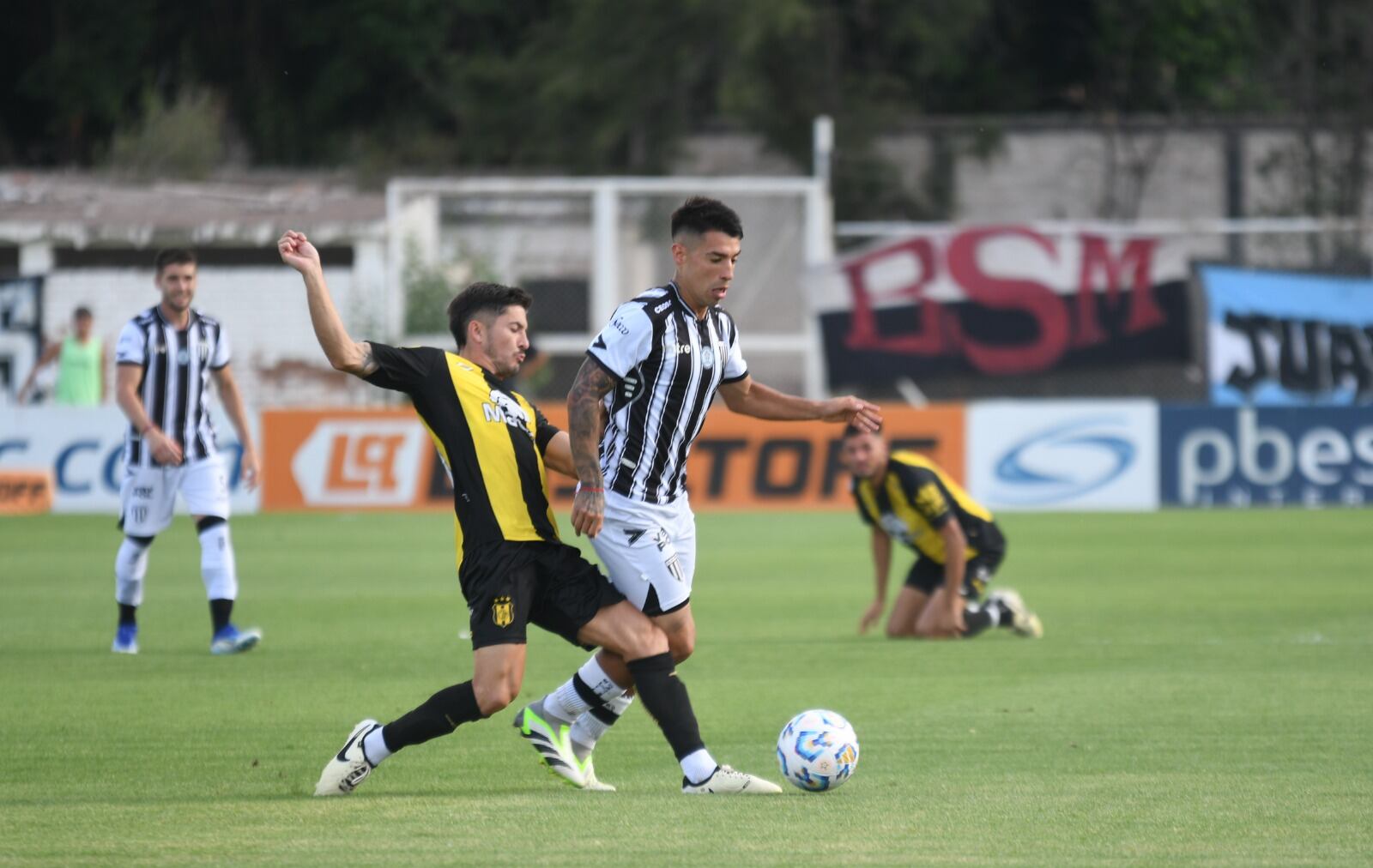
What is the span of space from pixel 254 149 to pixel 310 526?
24.4 m

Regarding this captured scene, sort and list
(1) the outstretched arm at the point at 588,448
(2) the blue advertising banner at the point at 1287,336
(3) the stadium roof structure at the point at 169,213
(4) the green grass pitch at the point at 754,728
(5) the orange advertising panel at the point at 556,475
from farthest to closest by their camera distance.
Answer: (3) the stadium roof structure at the point at 169,213
(2) the blue advertising banner at the point at 1287,336
(5) the orange advertising panel at the point at 556,475
(1) the outstretched arm at the point at 588,448
(4) the green grass pitch at the point at 754,728

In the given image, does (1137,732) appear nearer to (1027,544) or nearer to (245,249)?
(1027,544)

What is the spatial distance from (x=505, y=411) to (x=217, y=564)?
4.52 meters

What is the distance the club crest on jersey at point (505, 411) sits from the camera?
6.70 metres

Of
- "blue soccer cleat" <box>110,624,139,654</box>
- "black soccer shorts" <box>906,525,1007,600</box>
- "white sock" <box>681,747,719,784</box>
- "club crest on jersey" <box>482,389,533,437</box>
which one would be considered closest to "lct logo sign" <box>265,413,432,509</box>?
"black soccer shorts" <box>906,525,1007,600</box>

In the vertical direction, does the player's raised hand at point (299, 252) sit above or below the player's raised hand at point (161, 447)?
above

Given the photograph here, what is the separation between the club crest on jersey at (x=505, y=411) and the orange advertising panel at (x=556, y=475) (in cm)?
1446

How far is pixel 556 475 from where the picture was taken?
21.4 m

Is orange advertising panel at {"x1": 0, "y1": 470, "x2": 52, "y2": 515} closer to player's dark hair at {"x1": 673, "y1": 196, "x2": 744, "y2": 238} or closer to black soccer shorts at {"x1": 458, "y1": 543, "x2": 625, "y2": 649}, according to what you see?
→ black soccer shorts at {"x1": 458, "y1": 543, "x2": 625, "y2": 649}

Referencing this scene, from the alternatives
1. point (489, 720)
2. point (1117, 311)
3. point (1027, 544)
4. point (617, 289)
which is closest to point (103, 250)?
point (617, 289)

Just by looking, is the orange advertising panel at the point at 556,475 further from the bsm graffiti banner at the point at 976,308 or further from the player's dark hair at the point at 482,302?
the player's dark hair at the point at 482,302

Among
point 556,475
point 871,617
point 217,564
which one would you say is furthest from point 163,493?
point 556,475

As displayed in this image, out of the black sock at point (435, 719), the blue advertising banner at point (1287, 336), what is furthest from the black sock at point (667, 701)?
the blue advertising banner at point (1287, 336)

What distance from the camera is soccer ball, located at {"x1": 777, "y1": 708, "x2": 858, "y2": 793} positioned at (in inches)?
256
